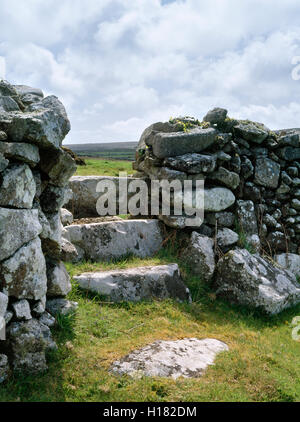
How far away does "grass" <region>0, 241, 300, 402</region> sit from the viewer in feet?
15.5

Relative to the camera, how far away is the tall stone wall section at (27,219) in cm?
484

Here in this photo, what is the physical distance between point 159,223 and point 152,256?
3.54 feet

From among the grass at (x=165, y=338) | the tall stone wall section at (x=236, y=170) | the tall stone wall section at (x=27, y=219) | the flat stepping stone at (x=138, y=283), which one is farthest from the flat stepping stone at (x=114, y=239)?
the tall stone wall section at (x=27, y=219)

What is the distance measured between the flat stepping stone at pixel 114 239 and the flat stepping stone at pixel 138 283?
114 cm

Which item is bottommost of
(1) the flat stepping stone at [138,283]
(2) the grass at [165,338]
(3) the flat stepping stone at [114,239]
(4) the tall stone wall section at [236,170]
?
(2) the grass at [165,338]

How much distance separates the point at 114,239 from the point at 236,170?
168 inches

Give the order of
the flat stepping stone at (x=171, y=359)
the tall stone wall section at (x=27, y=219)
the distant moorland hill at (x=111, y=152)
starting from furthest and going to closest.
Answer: the distant moorland hill at (x=111, y=152) < the flat stepping stone at (x=171, y=359) < the tall stone wall section at (x=27, y=219)

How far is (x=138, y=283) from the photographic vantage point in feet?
24.9

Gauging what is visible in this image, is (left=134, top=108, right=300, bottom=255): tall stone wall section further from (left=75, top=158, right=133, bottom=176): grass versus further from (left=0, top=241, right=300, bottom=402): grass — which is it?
(left=75, top=158, right=133, bottom=176): grass

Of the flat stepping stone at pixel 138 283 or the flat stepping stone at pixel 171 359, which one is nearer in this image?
the flat stepping stone at pixel 171 359

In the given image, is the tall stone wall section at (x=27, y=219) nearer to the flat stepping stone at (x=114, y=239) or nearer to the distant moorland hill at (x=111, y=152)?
the flat stepping stone at (x=114, y=239)
